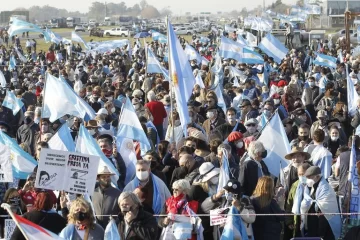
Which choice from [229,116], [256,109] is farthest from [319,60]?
[229,116]

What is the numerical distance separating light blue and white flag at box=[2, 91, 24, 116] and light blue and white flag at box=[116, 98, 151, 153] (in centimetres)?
472

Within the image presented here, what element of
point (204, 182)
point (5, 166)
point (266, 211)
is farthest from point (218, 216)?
point (5, 166)

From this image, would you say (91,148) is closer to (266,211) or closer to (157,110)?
(266,211)

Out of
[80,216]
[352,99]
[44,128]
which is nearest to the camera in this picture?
[80,216]

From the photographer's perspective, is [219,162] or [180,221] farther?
[219,162]

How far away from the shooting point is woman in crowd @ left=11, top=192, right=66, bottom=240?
747cm

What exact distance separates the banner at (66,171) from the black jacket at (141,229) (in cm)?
83

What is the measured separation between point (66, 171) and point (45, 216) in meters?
0.64

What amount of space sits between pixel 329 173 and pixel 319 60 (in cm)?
1423

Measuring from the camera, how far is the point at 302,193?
8328mm

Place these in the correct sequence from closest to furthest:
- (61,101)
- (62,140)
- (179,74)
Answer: (62,140)
(179,74)
(61,101)

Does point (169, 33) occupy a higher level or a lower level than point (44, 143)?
higher

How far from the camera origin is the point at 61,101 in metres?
13.1

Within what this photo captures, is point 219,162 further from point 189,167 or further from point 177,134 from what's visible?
point 177,134
